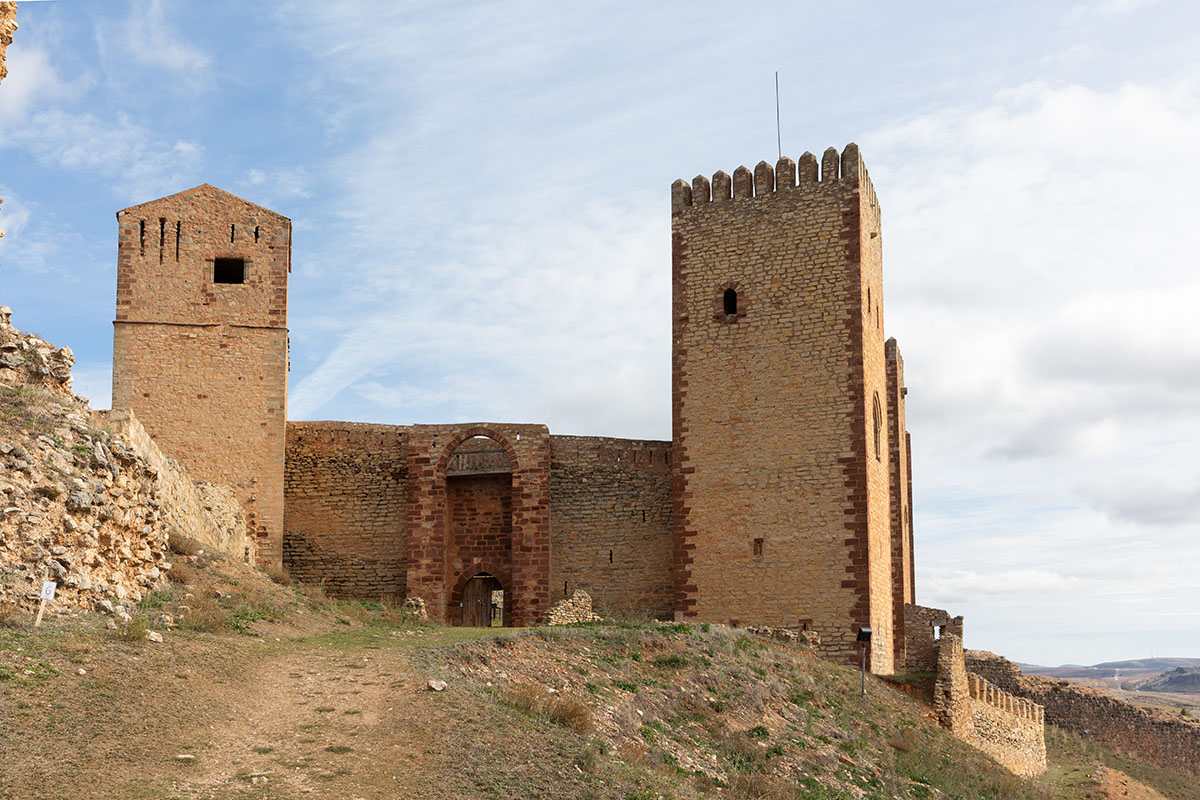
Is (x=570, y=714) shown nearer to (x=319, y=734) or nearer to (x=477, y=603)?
(x=319, y=734)

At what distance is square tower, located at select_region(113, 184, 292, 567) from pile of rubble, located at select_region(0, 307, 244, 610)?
7.61m

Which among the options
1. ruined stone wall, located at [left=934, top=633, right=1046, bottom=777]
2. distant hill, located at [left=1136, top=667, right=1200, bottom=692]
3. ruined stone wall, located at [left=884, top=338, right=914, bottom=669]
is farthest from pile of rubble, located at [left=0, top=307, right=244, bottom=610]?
distant hill, located at [left=1136, top=667, right=1200, bottom=692]

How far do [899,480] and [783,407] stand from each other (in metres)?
5.28

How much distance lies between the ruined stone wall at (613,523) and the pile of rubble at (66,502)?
399 inches

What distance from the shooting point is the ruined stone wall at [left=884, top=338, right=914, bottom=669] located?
86.2ft

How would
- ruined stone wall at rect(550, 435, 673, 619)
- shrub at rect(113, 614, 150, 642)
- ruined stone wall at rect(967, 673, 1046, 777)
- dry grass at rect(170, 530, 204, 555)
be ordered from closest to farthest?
shrub at rect(113, 614, 150, 642), dry grass at rect(170, 530, 204, 555), ruined stone wall at rect(967, 673, 1046, 777), ruined stone wall at rect(550, 435, 673, 619)

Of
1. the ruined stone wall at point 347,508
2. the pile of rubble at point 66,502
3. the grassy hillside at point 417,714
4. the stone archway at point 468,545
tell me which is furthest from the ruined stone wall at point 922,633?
the pile of rubble at point 66,502

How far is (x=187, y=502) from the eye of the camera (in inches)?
778

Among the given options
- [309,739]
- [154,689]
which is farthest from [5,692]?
[309,739]

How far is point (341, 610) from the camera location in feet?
65.1

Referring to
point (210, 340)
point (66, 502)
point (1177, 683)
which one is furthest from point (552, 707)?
point (1177, 683)

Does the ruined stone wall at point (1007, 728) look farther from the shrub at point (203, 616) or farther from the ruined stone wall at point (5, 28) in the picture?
the ruined stone wall at point (5, 28)

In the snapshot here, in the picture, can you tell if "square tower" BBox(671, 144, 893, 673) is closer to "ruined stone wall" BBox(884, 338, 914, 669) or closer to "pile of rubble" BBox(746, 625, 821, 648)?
"pile of rubble" BBox(746, 625, 821, 648)

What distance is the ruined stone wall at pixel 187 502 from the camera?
16859mm
